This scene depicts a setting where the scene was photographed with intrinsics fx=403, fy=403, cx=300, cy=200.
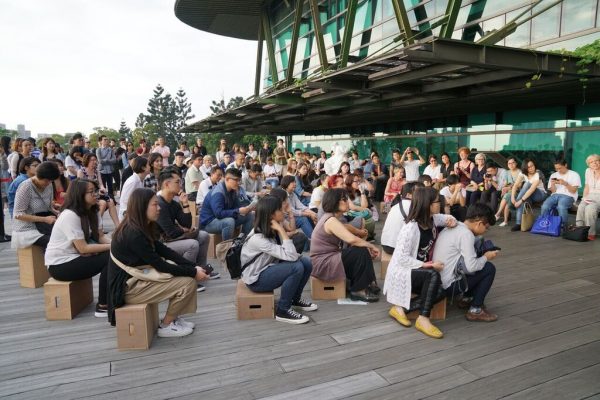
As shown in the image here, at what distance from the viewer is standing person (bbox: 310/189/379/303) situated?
4.31 meters

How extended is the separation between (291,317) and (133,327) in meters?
1.42

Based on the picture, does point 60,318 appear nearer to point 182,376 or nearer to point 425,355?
point 182,376

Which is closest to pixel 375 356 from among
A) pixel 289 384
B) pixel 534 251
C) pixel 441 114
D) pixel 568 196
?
pixel 289 384

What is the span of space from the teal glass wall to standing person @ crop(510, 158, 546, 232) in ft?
9.28

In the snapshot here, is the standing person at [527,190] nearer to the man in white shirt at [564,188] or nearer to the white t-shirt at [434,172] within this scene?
the man in white shirt at [564,188]

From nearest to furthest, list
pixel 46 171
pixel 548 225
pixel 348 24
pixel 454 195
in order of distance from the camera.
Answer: pixel 46 171, pixel 548 225, pixel 454 195, pixel 348 24

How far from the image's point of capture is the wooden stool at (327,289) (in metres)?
4.53

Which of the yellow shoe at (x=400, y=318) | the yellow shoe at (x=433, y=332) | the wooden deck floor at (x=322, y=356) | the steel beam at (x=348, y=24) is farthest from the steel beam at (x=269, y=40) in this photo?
the yellow shoe at (x=433, y=332)

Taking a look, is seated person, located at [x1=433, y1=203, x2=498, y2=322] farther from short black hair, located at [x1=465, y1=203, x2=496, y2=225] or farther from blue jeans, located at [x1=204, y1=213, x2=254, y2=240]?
blue jeans, located at [x1=204, y1=213, x2=254, y2=240]

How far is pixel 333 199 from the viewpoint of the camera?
4.27 meters

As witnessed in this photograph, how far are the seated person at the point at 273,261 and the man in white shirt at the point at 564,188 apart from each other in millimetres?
6387

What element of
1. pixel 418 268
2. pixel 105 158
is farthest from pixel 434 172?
pixel 105 158

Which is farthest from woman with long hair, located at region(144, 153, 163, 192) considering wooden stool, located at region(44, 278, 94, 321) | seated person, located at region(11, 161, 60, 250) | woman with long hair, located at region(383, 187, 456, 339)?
woman with long hair, located at region(383, 187, 456, 339)

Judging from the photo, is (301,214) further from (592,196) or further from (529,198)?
(592,196)
